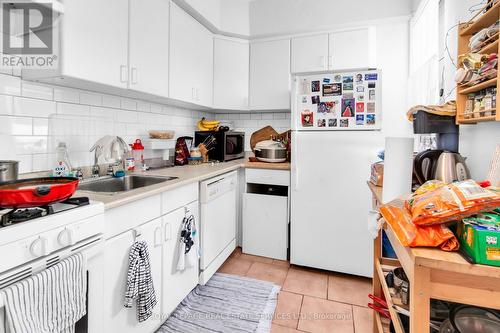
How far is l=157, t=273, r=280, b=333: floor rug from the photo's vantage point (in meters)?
1.60

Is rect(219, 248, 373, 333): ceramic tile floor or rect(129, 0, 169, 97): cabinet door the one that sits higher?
rect(129, 0, 169, 97): cabinet door

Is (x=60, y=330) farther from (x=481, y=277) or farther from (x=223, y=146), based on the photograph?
(x=223, y=146)

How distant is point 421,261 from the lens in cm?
60

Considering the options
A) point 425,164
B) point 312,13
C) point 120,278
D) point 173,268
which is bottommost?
point 173,268

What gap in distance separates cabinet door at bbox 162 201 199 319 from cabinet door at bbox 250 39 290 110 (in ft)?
5.19

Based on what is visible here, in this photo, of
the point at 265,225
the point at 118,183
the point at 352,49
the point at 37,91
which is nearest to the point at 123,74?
the point at 37,91

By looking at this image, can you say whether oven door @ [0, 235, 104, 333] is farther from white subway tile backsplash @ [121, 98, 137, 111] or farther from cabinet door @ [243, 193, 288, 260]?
cabinet door @ [243, 193, 288, 260]

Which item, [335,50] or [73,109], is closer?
[73,109]

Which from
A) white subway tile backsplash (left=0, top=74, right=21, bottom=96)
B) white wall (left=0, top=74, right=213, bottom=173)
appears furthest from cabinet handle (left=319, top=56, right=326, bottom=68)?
white subway tile backsplash (left=0, top=74, right=21, bottom=96)

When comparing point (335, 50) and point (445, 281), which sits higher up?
point (335, 50)

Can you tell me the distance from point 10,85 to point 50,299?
1157 millimetres

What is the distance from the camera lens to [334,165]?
2.14 meters

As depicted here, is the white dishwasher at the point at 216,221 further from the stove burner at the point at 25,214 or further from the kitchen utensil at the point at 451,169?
the kitchen utensil at the point at 451,169

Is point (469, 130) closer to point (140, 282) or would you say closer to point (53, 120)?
point (140, 282)
